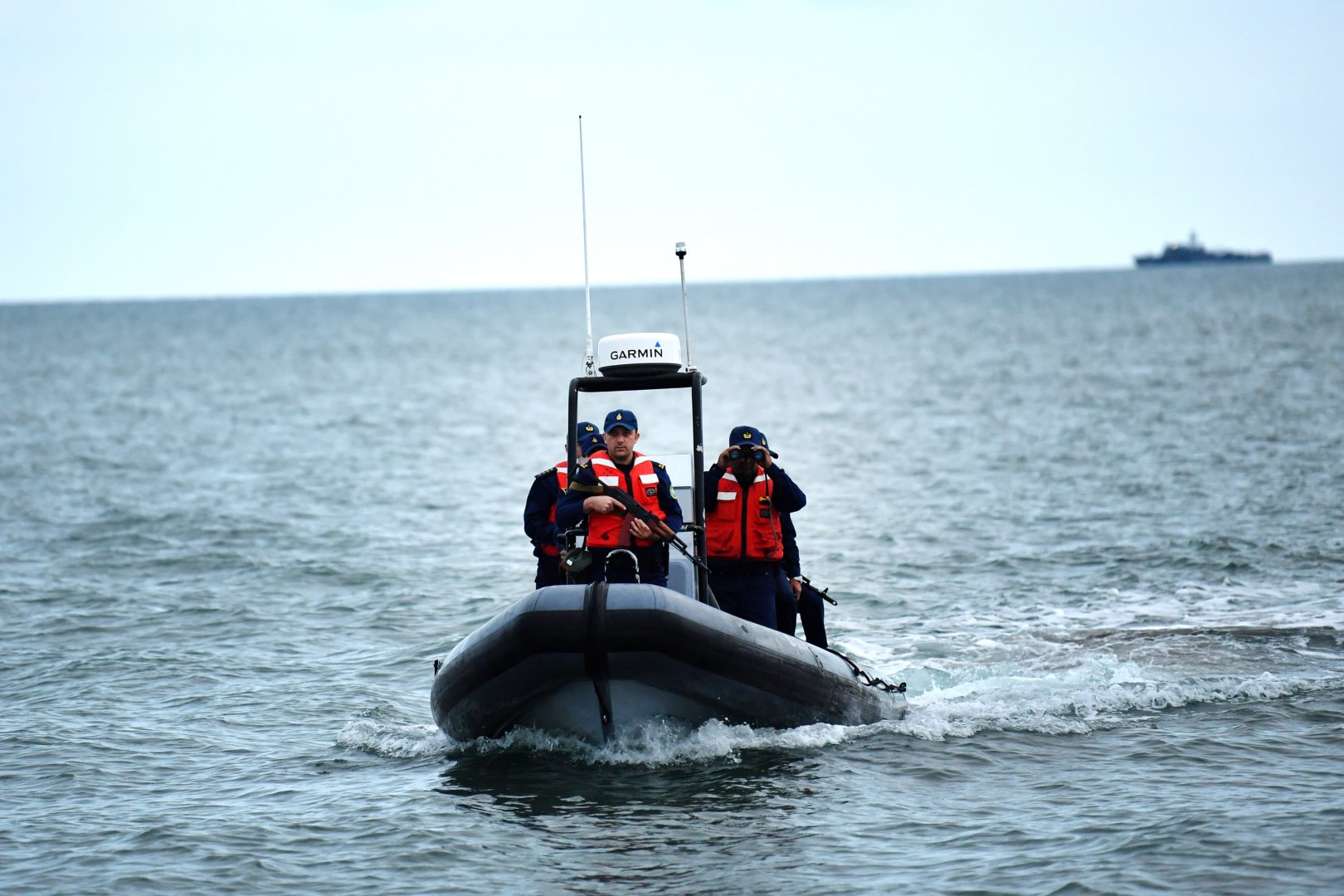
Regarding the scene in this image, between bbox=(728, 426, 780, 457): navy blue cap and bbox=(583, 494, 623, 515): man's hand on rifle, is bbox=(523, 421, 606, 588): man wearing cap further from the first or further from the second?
bbox=(728, 426, 780, 457): navy blue cap

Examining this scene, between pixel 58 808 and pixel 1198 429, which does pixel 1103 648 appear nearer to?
pixel 58 808

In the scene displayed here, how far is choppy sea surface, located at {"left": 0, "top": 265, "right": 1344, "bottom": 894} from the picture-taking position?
23.3 feet

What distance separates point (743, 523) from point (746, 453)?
44cm

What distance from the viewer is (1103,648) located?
10.9m

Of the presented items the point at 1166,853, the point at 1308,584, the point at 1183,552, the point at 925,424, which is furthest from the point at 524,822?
the point at 925,424

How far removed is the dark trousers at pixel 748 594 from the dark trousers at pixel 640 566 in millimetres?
929

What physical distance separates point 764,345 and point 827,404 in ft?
103

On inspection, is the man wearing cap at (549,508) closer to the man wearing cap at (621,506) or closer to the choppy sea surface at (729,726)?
the man wearing cap at (621,506)

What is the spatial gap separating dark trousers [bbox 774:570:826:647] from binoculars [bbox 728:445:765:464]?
0.79 m

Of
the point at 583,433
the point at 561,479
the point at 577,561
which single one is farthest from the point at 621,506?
the point at 583,433

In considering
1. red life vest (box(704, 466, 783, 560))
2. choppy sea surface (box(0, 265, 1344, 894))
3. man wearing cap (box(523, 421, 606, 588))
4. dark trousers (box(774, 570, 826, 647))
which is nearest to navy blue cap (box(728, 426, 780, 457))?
red life vest (box(704, 466, 783, 560))

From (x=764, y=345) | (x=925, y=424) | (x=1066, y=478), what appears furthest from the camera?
(x=764, y=345)

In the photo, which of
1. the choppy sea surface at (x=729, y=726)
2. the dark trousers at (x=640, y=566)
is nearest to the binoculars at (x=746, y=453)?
the dark trousers at (x=640, y=566)

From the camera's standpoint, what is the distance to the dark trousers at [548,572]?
848 cm
